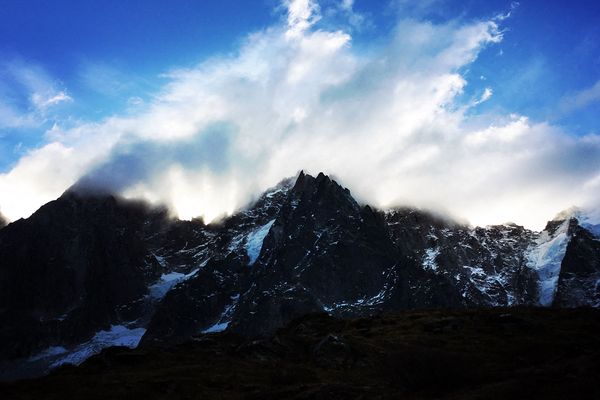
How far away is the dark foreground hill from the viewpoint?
36344 millimetres

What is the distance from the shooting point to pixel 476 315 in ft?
231

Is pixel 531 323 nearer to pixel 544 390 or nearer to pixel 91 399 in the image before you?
pixel 544 390

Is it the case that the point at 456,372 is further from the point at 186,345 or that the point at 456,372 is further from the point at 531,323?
the point at 186,345

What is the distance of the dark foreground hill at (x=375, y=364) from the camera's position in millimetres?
36344

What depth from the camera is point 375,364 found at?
2020 inches

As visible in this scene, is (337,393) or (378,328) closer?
(337,393)

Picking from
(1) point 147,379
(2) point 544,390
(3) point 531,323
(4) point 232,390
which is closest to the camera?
(2) point 544,390

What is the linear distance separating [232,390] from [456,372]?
1647 centimetres

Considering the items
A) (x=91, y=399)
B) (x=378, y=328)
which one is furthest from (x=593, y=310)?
(x=91, y=399)

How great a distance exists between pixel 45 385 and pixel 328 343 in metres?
25.7

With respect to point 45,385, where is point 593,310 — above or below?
above

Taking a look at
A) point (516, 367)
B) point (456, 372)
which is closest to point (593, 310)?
point (516, 367)

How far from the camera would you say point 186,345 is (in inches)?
2591

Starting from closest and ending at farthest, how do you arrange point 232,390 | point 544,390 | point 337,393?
1. point 544,390
2. point 337,393
3. point 232,390
